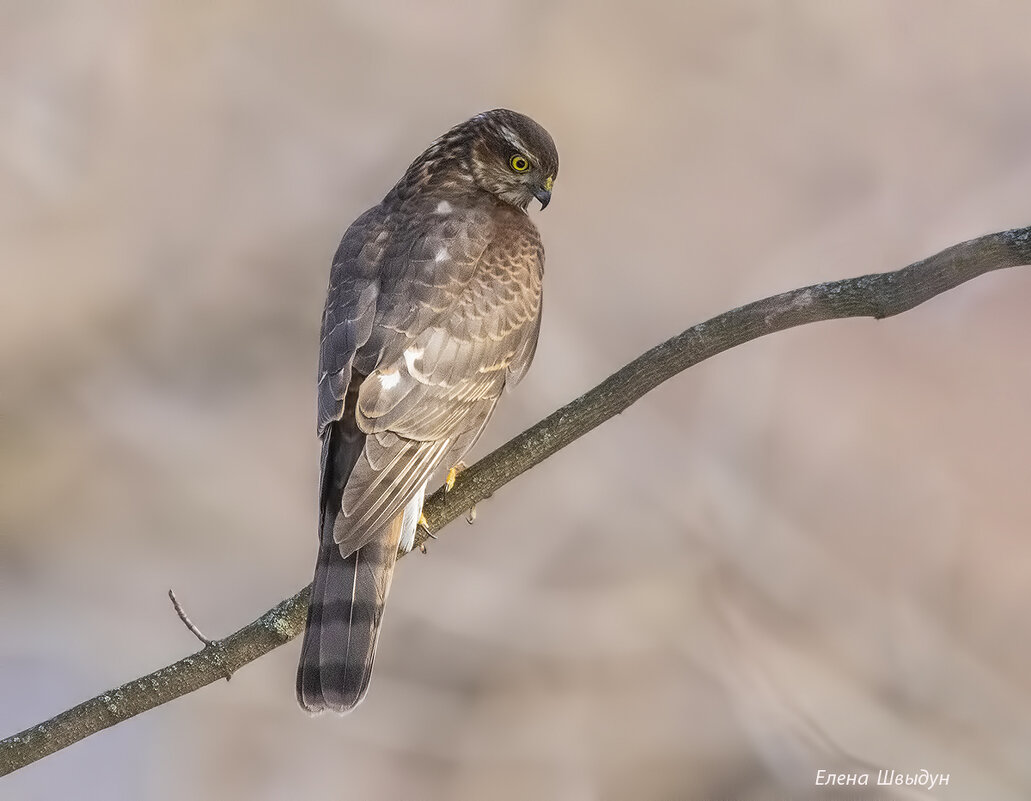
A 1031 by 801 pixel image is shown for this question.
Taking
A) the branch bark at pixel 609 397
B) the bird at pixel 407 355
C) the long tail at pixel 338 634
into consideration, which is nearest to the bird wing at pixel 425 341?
the bird at pixel 407 355

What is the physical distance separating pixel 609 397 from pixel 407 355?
800 mm

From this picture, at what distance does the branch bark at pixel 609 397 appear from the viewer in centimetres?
269

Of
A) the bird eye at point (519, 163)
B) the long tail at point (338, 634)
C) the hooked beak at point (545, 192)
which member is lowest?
the long tail at point (338, 634)

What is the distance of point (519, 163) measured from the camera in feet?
13.7

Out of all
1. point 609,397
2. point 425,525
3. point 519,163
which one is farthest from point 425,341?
point 519,163

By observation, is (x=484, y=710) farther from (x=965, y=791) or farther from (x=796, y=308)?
(x=796, y=308)

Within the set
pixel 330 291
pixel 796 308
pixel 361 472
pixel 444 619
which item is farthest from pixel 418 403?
pixel 444 619

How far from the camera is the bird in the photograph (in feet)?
10.8

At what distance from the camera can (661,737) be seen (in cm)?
644

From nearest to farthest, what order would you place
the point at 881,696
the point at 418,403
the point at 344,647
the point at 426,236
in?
the point at 344,647 → the point at 418,403 → the point at 426,236 → the point at 881,696

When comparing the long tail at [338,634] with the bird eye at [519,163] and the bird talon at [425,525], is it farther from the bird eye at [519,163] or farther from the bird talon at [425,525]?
the bird eye at [519,163]

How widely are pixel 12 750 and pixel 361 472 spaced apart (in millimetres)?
1169

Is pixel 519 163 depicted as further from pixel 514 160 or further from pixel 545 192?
pixel 545 192

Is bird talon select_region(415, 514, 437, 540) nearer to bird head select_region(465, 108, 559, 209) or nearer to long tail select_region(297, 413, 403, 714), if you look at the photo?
long tail select_region(297, 413, 403, 714)
